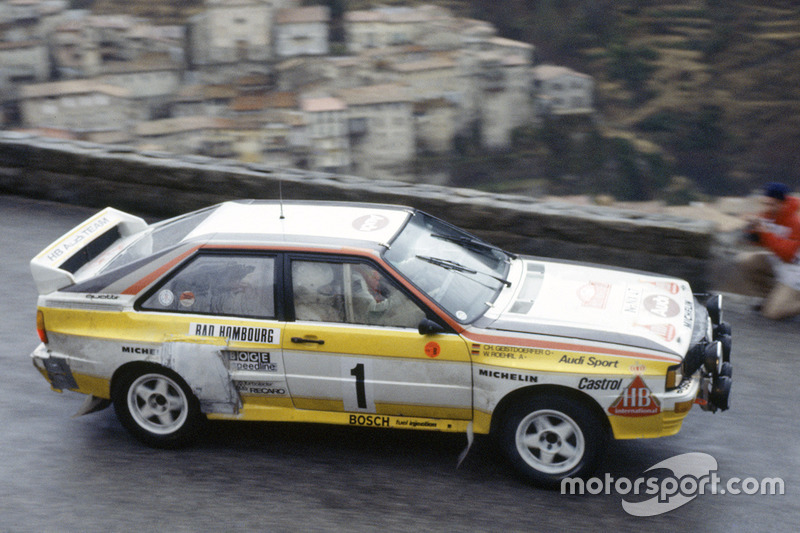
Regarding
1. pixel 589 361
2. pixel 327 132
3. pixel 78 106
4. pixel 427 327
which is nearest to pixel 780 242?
pixel 589 361

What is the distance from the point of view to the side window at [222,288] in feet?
15.0

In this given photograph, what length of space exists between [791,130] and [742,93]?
17.3 ft

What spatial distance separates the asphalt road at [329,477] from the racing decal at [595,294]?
100 centimetres

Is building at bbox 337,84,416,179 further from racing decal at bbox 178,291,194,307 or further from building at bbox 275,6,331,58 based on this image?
racing decal at bbox 178,291,194,307

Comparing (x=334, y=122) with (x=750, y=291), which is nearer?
(x=750, y=291)

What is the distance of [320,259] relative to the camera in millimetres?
4539

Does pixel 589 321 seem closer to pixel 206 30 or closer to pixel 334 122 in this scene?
pixel 334 122

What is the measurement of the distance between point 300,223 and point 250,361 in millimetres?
958

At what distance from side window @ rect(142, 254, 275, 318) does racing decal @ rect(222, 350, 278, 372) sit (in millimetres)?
235

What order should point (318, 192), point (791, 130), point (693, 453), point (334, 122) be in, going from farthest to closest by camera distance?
point (791, 130)
point (334, 122)
point (318, 192)
point (693, 453)

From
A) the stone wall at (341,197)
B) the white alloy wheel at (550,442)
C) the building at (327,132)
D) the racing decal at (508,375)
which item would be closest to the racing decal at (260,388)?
the racing decal at (508,375)

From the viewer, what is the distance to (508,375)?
14.0ft

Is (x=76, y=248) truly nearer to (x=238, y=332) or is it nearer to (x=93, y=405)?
(x=93, y=405)

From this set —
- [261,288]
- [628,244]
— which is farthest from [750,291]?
[261,288]
